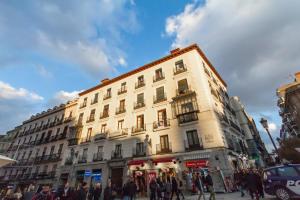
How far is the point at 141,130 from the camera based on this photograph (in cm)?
2092

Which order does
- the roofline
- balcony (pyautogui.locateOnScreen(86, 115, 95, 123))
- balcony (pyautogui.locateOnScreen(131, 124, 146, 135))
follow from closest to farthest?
1. balcony (pyautogui.locateOnScreen(131, 124, 146, 135))
2. the roofline
3. balcony (pyautogui.locateOnScreen(86, 115, 95, 123))

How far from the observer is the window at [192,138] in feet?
57.4

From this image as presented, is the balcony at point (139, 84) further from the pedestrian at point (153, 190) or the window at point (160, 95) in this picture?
the pedestrian at point (153, 190)

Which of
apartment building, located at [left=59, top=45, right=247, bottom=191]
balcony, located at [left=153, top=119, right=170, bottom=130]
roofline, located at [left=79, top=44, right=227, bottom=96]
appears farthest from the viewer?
roofline, located at [left=79, top=44, right=227, bottom=96]

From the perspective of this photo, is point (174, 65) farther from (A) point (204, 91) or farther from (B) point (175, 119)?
(B) point (175, 119)

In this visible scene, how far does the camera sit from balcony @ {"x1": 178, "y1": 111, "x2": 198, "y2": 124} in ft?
59.8

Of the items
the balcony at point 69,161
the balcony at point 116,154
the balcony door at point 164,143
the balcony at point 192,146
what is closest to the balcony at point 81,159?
the balcony at point 69,161

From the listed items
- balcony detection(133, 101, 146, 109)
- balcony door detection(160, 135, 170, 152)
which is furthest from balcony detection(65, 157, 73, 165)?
balcony door detection(160, 135, 170, 152)

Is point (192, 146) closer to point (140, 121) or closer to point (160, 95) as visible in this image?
point (140, 121)

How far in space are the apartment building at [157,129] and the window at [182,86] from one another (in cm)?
12

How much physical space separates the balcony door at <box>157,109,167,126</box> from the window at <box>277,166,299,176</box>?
12.2 metres

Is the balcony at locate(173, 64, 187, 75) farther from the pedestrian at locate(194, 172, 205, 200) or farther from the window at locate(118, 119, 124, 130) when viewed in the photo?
the pedestrian at locate(194, 172, 205, 200)

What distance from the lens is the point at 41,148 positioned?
31719 millimetres

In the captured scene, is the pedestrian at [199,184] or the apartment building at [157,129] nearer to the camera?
the pedestrian at [199,184]
